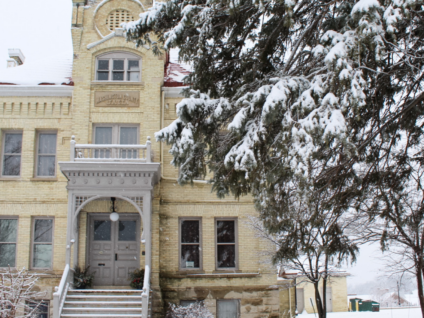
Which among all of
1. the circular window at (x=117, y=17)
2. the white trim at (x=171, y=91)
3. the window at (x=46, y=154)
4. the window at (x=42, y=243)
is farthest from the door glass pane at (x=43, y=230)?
the circular window at (x=117, y=17)

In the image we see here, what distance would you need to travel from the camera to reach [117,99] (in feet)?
54.8

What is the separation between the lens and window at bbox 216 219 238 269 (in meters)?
16.4

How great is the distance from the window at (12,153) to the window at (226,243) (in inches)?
288

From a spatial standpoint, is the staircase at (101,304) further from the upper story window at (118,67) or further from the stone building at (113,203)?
the upper story window at (118,67)

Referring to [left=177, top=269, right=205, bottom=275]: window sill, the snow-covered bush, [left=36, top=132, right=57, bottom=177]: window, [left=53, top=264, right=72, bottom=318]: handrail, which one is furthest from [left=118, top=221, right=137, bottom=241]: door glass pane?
[left=36, top=132, right=57, bottom=177]: window

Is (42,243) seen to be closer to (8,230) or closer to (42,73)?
(8,230)

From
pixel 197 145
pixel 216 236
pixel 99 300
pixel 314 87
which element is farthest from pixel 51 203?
pixel 314 87

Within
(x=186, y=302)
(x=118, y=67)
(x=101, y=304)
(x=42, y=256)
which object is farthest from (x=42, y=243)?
(x=118, y=67)

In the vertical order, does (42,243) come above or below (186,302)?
above

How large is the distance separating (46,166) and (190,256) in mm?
5931

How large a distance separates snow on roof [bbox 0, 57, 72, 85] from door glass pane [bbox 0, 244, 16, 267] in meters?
5.70

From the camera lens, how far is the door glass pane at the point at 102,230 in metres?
16.1

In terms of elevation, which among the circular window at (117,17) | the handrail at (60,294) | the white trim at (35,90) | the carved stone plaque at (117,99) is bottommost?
the handrail at (60,294)

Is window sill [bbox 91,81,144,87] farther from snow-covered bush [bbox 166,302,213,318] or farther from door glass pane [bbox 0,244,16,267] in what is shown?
snow-covered bush [bbox 166,302,213,318]
